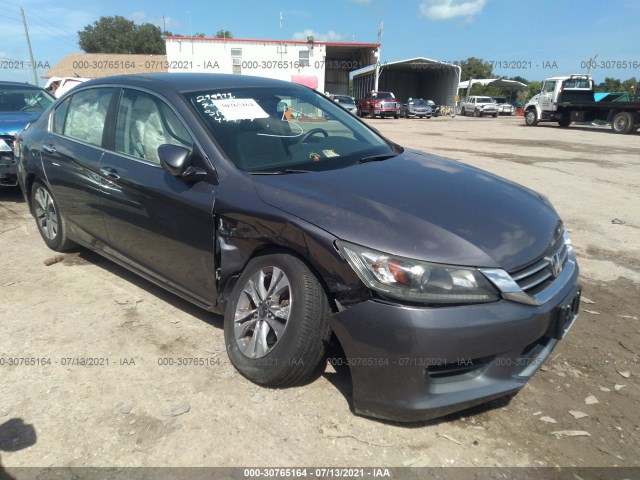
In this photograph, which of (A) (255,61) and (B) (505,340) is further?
(A) (255,61)

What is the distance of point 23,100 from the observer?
309 inches

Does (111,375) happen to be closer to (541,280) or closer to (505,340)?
(505,340)

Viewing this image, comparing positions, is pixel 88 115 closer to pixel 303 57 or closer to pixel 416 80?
pixel 303 57

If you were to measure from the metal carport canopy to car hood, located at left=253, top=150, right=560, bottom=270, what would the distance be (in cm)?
4174

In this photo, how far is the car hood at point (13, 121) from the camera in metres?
6.55

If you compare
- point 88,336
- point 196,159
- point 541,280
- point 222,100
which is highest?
Result: point 222,100

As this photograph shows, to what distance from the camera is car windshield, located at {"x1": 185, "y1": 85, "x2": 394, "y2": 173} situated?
116 inches

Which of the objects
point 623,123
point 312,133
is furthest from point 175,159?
point 623,123

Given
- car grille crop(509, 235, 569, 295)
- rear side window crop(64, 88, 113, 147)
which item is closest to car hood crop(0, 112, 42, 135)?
rear side window crop(64, 88, 113, 147)

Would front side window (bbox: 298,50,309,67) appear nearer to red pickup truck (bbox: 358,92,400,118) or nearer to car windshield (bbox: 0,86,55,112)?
red pickup truck (bbox: 358,92,400,118)

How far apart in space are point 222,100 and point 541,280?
2195 millimetres

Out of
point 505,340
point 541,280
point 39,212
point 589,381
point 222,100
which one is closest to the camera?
point 505,340

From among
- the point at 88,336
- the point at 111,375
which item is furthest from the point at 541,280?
the point at 88,336

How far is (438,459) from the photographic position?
2.18 m
